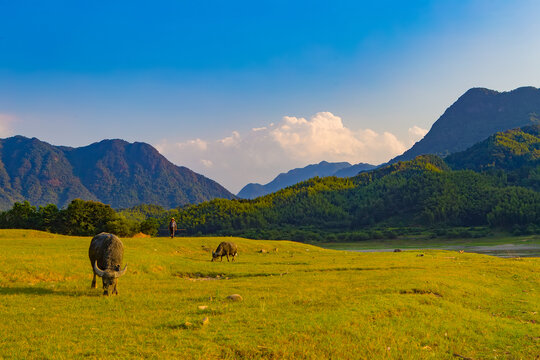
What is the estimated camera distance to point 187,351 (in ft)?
38.5

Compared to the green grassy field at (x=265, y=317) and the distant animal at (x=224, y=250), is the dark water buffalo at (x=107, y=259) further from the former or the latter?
the distant animal at (x=224, y=250)

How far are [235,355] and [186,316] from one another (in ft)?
13.7

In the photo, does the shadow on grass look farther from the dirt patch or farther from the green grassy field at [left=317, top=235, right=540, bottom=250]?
the green grassy field at [left=317, top=235, right=540, bottom=250]

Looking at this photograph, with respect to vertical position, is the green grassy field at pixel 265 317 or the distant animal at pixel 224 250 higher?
the distant animal at pixel 224 250

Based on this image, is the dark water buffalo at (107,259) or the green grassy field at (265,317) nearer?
the green grassy field at (265,317)

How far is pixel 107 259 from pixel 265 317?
9.90 m

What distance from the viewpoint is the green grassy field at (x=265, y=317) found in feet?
40.4

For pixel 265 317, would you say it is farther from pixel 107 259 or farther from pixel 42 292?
pixel 42 292

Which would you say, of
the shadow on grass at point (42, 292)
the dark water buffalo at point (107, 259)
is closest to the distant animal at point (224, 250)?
the dark water buffalo at point (107, 259)

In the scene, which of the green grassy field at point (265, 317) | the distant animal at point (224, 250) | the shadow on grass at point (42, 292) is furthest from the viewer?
the distant animal at point (224, 250)

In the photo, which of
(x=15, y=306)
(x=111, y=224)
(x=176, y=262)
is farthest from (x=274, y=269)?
(x=111, y=224)

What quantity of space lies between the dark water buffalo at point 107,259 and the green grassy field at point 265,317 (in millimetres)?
957

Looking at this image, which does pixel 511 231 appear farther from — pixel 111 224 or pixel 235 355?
pixel 235 355

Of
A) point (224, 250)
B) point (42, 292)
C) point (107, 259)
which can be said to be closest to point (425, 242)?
point (224, 250)
